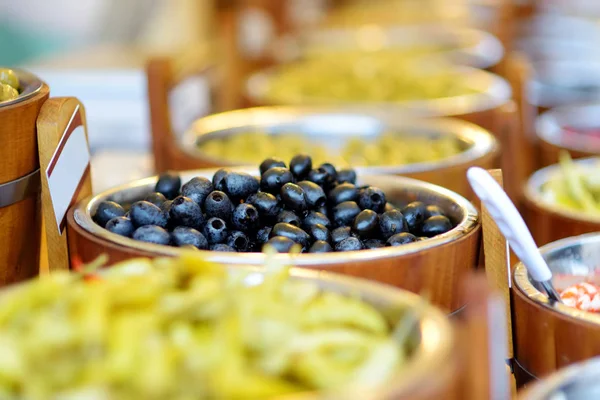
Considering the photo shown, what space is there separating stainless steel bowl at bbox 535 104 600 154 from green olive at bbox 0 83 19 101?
149 cm

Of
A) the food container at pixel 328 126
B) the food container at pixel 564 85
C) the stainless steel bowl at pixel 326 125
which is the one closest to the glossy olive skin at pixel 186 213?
the food container at pixel 328 126

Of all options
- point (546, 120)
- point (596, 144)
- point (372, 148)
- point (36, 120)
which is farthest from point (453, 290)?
point (546, 120)

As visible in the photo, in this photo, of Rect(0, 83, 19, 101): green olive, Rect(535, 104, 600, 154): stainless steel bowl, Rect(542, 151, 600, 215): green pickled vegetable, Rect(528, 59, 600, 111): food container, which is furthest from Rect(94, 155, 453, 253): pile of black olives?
Rect(528, 59, 600, 111): food container

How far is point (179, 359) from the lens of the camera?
0.74m

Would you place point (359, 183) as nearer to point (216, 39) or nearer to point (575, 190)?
point (575, 190)

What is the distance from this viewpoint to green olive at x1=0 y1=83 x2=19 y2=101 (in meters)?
1.28

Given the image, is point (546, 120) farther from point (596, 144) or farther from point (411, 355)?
point (411, 355)

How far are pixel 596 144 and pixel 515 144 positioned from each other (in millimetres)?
280

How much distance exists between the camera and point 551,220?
170 cm

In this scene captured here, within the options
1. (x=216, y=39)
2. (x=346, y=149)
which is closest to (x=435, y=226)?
(x=346, y=149)

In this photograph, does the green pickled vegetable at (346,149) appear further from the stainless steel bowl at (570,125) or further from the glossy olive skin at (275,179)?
the glossy olive skin at (275,179)

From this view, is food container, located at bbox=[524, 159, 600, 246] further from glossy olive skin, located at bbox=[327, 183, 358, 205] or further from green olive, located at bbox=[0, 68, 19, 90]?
Answer: green olive, located at bbox=[0, 68, 19, 90]

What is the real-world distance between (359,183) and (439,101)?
1.20 metres

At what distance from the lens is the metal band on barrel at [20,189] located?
125 centimetres
